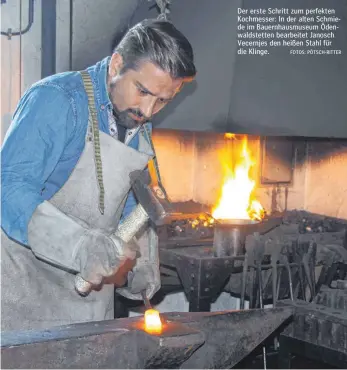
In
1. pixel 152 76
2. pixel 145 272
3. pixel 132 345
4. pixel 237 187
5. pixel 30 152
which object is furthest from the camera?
pixel 237 187

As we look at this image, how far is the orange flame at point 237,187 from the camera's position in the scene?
4527 millimetres

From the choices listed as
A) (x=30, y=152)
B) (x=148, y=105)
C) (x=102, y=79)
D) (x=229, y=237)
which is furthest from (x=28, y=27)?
(x=30, y=152)

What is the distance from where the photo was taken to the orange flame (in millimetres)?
4527

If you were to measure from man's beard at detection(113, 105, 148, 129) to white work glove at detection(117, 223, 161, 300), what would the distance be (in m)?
0.41

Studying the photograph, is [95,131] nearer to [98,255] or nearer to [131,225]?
[131,225]

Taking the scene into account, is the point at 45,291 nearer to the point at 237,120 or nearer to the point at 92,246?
the point at 92,246

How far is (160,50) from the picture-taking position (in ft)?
6.88

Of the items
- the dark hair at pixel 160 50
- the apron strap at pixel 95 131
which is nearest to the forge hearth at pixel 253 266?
the apron strap at pixel 95 131

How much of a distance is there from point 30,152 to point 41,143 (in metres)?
0.04

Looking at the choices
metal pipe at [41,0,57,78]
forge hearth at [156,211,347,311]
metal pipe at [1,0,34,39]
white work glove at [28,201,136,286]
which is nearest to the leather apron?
white work glove at [28,201,136,286]

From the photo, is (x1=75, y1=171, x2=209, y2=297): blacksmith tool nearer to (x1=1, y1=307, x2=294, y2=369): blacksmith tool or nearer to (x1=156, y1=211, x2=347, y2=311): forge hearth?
(x1=1, y1=307, x2=294, y2=369): blacksmith tool

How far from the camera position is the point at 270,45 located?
3.79 metres

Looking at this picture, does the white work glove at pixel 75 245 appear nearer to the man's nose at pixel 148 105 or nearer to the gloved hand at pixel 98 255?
the gloved hand at pixel 98 255

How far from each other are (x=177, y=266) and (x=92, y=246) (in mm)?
1620
